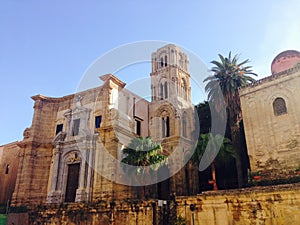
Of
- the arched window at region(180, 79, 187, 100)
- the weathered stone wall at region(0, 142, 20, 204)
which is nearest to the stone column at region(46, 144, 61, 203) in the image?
the weathered stone wall at region(0, 142, 20, 204)

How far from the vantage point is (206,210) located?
12.7 meters

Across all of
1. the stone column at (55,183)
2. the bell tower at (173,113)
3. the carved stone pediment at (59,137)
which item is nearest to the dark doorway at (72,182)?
the stone column at (55,183)

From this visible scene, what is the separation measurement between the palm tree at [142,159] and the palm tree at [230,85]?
276 inches

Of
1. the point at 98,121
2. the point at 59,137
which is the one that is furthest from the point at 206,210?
the point at 59,137

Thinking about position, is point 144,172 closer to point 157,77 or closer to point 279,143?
point 279,143

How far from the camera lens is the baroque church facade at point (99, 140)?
69.3ft

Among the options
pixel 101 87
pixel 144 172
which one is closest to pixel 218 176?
pixel 144 172

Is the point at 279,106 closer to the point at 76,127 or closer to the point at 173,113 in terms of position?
the point at 173,113

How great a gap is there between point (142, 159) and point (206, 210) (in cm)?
652

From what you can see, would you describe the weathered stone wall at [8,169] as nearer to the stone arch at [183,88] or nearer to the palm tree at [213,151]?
the stone arch at [183,88]

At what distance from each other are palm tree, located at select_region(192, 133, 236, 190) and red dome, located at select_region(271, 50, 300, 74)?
871 centimetres

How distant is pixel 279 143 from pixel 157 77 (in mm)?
15183

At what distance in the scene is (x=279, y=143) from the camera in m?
18.0

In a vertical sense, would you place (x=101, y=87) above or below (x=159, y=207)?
above
